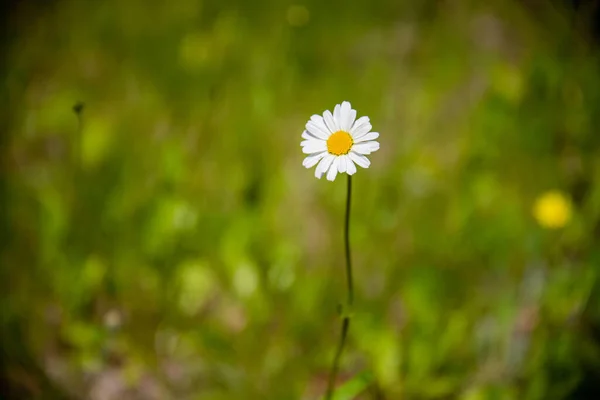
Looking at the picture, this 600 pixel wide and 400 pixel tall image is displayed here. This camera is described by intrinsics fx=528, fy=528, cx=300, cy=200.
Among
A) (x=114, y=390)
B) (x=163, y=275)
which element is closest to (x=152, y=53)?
(x=163, y=275)

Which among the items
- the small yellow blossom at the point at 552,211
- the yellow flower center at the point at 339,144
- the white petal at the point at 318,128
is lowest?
the yellow flower center at the point at 339,144

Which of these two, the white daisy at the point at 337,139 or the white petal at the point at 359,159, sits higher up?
the white daisy at the point at 337,139

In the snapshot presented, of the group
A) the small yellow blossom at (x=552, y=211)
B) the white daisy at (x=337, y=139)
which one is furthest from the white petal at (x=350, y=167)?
the small yellow blossom at (x=552, y=211)

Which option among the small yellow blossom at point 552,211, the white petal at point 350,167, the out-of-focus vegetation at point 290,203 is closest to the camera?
the white petal at point 350,167

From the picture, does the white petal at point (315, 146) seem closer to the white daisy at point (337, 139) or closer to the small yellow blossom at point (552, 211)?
the white daisy at point (337, 139)

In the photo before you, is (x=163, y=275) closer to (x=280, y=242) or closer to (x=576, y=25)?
(x=280, y=242)

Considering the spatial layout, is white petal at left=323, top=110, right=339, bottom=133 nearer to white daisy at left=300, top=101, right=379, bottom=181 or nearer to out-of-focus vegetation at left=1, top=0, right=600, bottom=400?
white daisy at left=300, top=101, right=379, bottom=181

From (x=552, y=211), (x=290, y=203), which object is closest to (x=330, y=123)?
(x=290, y=203)


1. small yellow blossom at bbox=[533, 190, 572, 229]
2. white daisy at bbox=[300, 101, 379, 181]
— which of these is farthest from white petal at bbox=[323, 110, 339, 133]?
small yellow blossom at bbox=[533, 190, 572, 229]
